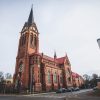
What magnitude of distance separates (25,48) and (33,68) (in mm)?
9204

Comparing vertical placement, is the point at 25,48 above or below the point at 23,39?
below

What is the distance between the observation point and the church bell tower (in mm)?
53625

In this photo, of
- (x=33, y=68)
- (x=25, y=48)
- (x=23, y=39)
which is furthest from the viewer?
(x=23, y=39)

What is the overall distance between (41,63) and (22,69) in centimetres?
792

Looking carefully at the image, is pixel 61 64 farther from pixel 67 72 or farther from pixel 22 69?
pixel 22 69

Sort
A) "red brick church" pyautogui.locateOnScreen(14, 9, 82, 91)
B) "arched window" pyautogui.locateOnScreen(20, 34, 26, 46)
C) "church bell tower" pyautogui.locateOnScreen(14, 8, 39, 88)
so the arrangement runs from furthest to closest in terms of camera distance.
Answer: "arched window" pyautogui.locateOnScreen(20, 34, 26, 46), "church bell tower" pyautogui.locateOnScreen(14, 8, 39, 88), "red brick church" pyautogui.locateOnScreen(14, 9, 82, 91)

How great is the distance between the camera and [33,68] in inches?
2114

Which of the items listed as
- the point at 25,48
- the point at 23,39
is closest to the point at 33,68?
the point at 25,48

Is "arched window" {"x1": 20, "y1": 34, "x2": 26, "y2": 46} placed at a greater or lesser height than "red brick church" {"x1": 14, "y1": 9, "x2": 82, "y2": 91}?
greater

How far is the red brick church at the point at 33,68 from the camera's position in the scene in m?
52.1

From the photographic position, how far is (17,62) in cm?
5872

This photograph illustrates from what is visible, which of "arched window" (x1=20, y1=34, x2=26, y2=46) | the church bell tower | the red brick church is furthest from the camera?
"arched window" (x1=20, y1=34, x2=26, y2=46)

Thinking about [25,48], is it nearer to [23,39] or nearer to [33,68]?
[23,39]

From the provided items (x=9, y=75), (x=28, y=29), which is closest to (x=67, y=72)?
(x=28, y=29)
